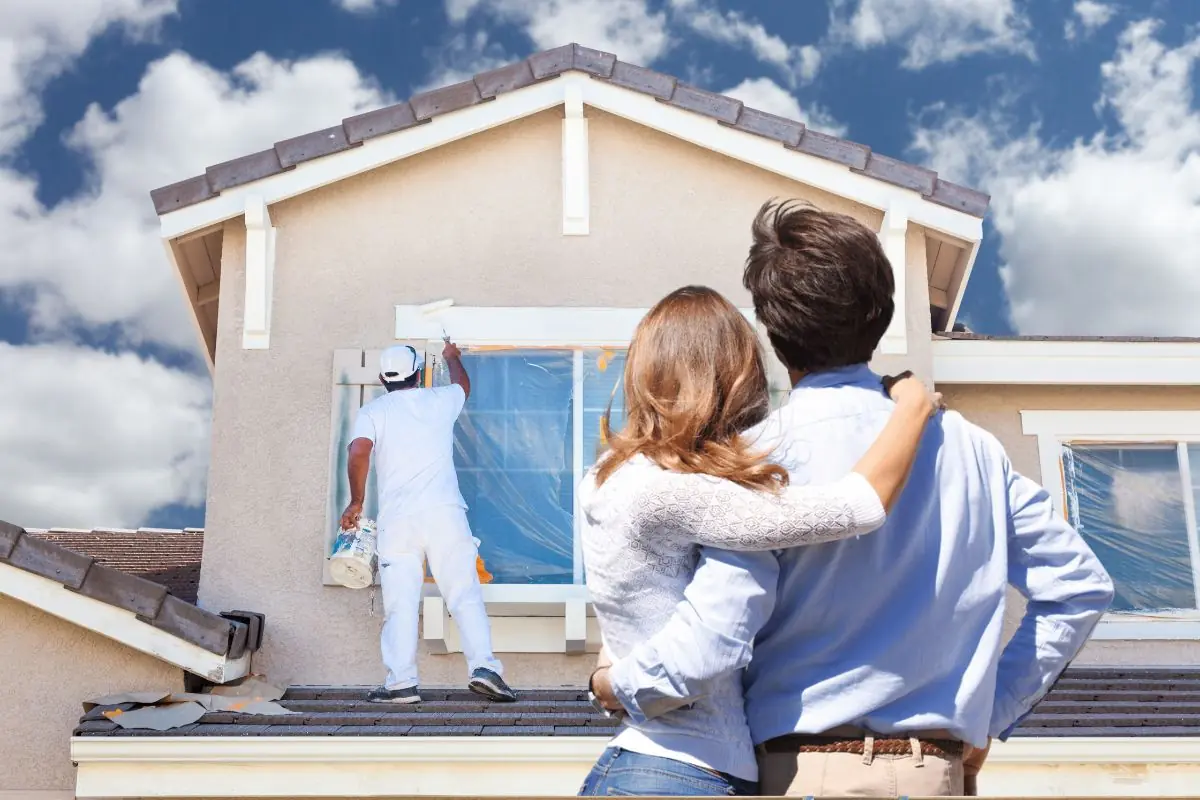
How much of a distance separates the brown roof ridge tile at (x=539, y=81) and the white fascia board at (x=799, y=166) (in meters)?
0.04

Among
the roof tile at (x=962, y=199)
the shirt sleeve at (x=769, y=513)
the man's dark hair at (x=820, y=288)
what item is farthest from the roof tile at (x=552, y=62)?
the shirt sleeve at (x=769, y=513)

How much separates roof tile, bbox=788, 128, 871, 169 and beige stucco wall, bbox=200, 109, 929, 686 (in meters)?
0.29

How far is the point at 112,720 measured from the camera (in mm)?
6285

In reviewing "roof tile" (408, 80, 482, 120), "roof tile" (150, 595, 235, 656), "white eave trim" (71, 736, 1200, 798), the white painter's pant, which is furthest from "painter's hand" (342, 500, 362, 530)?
"roof tile" (408, 80, 482, 120)

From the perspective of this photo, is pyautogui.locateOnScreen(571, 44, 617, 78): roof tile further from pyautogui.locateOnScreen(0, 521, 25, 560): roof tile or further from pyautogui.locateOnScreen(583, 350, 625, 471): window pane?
pyautogui.locateOnScreen(0, 521, 25, 560): roof tile

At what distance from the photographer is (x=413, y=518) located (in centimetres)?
749

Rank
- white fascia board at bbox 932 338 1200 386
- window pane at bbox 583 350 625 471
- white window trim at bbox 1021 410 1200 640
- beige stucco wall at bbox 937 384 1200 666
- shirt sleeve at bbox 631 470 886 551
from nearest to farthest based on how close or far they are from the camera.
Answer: shirt sleeve at bbox 631 470 886 551 → window pane at bbox 583 350 625 471 → white fascia board at bbox 932 338 1200 386 → white window trim at bbox 1021 410 1200 640 → beige stucco wall at bbox 937 384 1200 666

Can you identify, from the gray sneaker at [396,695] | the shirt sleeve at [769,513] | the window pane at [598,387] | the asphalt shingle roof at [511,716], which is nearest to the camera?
the shirt sleeve at [769,513]

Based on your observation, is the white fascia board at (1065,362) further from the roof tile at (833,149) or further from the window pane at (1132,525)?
the roof tile at (833,149)

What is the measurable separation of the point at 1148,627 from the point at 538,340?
15.7 feet

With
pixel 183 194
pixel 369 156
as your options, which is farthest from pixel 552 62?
pixel 183 194

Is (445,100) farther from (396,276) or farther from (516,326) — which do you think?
(516,326)

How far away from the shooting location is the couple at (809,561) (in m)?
2.07

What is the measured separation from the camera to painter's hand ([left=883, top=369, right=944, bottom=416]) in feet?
7.16
